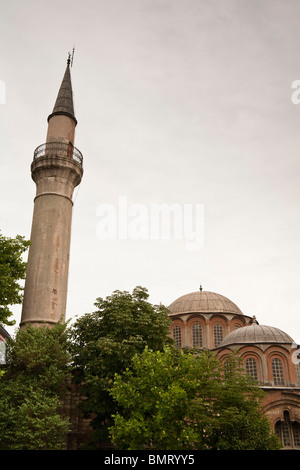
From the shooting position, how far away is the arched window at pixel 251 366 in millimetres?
33350

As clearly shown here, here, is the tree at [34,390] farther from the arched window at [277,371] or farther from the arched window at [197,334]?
the arched window at [197,334]

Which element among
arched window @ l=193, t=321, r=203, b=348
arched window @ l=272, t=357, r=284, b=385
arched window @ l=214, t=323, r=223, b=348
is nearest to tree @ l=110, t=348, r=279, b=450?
arched window @ l=272, t=357, r=284, b=385

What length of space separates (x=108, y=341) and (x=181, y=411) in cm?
496

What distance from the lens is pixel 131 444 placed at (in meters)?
15.4

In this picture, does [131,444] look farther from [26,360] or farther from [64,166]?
[64,166]

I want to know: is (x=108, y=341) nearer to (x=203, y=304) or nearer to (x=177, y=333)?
(x=177, y=333)

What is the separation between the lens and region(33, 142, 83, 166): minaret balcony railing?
27.5m

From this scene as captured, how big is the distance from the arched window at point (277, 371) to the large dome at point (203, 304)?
35.4 feet

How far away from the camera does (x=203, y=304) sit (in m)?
45.0

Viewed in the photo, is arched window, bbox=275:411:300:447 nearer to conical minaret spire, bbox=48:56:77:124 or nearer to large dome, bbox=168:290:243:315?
large dome, bbox=168:290:243:315

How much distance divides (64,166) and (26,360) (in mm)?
12809

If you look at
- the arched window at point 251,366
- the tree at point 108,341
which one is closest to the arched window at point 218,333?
the arched window at point 251,366

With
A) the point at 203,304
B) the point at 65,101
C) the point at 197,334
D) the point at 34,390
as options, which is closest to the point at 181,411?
the point at 34,390
